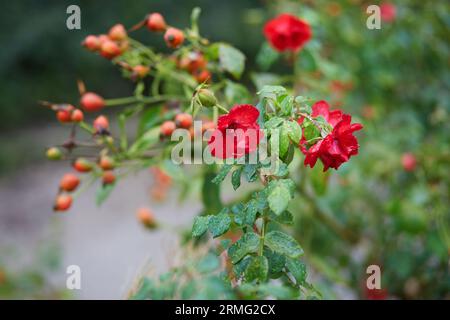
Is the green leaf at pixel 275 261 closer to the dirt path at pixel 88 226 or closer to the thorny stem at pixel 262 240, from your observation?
the thorny stem at pixel 262 240

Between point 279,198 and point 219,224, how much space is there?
92 mm

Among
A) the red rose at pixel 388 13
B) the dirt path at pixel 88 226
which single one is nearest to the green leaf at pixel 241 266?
the red rose at pixel 388 13

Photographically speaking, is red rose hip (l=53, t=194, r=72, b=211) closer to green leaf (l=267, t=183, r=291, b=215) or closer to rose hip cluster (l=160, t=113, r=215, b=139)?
rose hip cluster (l=160, t=113, r=215, b=139)

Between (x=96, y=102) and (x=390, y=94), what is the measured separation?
3.38 ft

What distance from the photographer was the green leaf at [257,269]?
62 centimetres

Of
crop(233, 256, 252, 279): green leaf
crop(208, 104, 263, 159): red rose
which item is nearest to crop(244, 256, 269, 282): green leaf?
crop(233, 256, 252, 279): green leaf

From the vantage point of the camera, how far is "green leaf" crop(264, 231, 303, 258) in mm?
646

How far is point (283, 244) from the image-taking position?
654 mm

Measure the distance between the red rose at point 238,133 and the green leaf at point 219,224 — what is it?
0.07 m

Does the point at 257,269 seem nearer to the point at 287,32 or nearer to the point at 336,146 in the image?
the point at 336,146

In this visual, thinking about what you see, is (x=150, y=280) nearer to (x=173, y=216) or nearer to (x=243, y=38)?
(x=173, y=216)

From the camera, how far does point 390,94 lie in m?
1.71

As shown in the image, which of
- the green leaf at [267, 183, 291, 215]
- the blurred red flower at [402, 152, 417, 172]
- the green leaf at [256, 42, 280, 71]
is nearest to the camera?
the green leaf at [267, 183, 291, 215]

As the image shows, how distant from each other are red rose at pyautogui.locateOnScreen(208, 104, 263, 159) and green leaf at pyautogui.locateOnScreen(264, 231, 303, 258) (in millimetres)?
105
